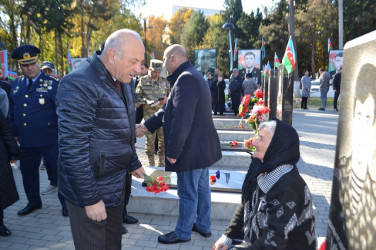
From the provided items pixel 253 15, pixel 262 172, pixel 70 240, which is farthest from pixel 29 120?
pixel 253 15

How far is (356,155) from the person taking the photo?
1.48m

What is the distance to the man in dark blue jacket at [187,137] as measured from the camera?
125 inches

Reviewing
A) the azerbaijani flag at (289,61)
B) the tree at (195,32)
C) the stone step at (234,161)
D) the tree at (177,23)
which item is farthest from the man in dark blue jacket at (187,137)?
the tree at (177,23)

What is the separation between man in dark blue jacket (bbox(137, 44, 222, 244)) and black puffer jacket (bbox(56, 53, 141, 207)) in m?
0.96

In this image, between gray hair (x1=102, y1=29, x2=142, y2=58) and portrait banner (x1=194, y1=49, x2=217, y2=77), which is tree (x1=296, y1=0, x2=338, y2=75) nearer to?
portrait banner (x1=194, y1=49, x2=217, y2=77)

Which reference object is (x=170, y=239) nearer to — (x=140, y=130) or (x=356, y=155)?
(x=140, y=130)

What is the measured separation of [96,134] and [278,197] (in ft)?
3.96

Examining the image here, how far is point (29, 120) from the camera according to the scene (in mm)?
4211

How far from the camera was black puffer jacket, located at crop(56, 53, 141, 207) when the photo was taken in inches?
76.3

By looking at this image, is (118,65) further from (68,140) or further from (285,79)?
(285,79)

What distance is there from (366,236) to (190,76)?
7.22 ft

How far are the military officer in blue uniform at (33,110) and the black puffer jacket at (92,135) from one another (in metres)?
2.30

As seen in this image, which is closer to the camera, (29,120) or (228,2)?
(29,120)

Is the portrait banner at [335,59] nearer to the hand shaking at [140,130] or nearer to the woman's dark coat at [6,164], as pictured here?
the hand shaking at [140,130]
